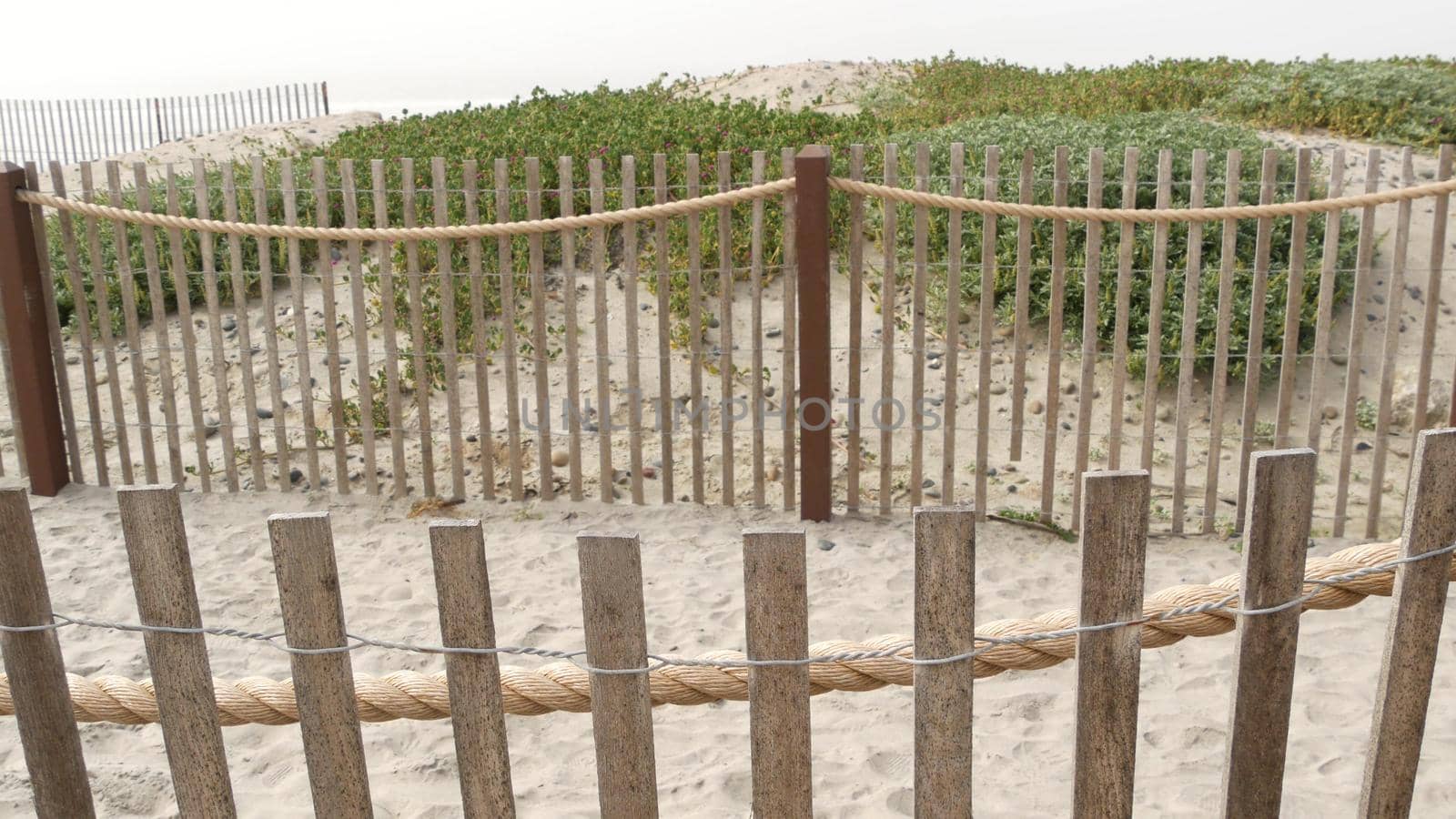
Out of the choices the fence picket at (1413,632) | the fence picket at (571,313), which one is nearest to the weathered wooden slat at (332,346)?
the fence picket at (571,313)

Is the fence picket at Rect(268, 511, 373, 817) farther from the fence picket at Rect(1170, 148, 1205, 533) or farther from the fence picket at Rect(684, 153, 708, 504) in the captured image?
the fence picket at Rect(1170, 148, 1205, 533)

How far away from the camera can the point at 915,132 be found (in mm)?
10812

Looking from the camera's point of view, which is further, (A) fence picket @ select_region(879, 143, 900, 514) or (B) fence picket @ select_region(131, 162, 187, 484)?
(B) fence picket @ select_region(131, 162, 187, 484)

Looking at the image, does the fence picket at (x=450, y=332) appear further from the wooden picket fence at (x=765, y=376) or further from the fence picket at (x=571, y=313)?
the fence picket at (x=571, y=313)

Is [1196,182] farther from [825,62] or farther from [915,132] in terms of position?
[825,62]

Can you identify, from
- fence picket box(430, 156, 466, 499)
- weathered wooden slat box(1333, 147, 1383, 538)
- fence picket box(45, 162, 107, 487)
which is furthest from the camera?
fence picket box(45, 162, 107, 487)

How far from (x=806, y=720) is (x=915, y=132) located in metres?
9.36

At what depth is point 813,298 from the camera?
16.9 feet

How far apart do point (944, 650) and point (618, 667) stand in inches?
21.0

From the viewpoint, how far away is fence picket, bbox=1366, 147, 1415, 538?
5121mm

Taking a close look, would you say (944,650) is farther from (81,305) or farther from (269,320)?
(81,305)

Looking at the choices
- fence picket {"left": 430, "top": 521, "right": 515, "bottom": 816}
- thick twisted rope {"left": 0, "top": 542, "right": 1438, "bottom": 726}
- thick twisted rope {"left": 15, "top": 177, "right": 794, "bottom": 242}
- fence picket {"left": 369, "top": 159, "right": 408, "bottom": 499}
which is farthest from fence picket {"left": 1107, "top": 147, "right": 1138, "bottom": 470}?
fence picket {"left": 430, "top": 521, "right": 515, "bottom": 816}

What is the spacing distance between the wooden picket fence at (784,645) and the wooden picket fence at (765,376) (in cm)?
309

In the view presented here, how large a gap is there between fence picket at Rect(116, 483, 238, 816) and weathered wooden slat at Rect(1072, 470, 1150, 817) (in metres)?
1.50
